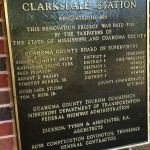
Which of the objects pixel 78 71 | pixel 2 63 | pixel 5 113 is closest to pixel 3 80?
pixel 2 63

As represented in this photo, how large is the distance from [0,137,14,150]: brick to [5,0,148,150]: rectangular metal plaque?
0.25ft

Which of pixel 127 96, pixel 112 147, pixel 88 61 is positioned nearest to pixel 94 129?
pixel 112 147

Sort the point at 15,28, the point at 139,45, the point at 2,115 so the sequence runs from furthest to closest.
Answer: the point at 139,45 → the point at 2,115 → the point at 15,28

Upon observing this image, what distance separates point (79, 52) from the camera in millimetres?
1707

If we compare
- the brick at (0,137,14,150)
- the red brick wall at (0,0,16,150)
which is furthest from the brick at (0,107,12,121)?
the brick at (0,137,14,150)

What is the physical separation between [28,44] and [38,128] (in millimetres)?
521

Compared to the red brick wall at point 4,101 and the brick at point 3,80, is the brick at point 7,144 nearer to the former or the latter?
the red brick wall at point 4,101

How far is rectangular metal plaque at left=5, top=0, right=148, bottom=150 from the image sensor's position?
1.61m

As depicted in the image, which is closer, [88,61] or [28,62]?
[28,62]

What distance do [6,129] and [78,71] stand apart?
1.86 feet

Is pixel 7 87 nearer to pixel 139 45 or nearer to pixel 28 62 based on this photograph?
pixel 28 62

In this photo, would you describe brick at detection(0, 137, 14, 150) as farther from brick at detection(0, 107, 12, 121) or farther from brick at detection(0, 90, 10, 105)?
brick at detection(0, 90, 10, 105)

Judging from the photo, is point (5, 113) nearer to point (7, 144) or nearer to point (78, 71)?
point (7, 144)

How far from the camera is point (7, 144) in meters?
1.71
